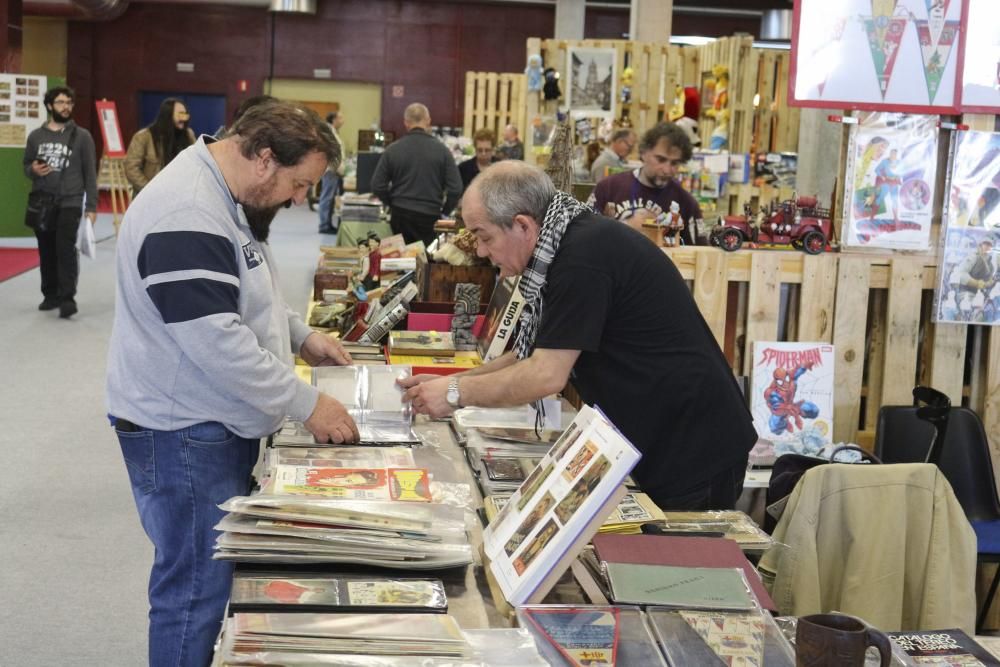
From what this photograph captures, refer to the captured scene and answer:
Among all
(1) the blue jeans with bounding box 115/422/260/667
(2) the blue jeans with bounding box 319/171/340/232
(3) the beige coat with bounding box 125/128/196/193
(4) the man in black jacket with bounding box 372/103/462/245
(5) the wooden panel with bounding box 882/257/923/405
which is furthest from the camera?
(2) the blue jeans with bounding box 319/171/340/232

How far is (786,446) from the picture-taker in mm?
4145

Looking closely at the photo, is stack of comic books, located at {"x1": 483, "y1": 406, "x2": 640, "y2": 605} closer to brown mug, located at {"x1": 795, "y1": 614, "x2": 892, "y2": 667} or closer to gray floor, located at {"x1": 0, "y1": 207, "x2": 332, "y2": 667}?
brown mug, located at {"x1": 795, "y1": 614, "x2": 892, "y2": 667}

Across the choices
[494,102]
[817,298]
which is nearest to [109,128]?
[494,102]

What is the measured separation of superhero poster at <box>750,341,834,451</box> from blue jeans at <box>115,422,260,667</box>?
7.24ft

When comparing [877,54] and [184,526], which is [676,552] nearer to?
[184,526]

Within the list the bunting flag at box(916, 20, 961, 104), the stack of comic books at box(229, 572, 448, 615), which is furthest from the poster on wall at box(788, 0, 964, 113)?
the stack of comic books at box(229, 572, 448, 615)

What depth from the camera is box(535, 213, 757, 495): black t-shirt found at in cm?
268

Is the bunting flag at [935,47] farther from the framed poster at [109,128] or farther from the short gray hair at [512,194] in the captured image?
the framed poster at [109,128]

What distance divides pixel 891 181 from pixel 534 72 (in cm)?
612

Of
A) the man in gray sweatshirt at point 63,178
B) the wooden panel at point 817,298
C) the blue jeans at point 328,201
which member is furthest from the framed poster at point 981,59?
the blue jeans at point 328,201

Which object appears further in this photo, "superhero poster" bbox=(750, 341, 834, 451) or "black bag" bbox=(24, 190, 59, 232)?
"black bag" bbox=(24, 190, 59, 232)

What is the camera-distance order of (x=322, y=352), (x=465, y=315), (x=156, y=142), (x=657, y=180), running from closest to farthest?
(x=322, y=352), (x=465, y=315), (x=657, y=180), (x=156, y=142)

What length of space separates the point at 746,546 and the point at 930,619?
0.99m

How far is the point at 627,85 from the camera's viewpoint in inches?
423
